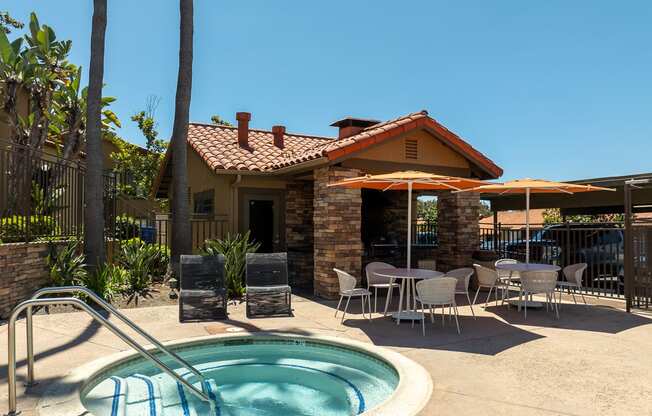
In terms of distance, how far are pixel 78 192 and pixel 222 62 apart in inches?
391

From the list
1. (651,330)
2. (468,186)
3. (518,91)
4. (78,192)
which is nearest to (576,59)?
(518,91)

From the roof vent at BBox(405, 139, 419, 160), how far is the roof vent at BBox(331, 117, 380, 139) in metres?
1.65

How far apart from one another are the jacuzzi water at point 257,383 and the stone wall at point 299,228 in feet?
22.6

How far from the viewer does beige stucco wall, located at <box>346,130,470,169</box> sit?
11.2m

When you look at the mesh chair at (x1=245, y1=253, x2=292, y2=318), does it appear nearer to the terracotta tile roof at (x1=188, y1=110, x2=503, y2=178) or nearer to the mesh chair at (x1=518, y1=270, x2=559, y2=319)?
the terracotta tile roof at (x1=188, y1=110, x2=503, y2=178)

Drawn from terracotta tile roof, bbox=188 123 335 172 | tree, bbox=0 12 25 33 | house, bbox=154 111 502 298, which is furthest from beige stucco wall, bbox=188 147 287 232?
tree, bbox=0 12 25 33

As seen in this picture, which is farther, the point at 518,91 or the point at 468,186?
the point at 518,91

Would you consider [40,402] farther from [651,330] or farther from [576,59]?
[576,59]

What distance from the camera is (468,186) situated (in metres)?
8.97

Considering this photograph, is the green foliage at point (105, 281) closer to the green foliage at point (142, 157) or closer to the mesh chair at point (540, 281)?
the mesh chair at point (540, 281)

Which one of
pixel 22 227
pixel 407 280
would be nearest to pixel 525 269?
pixel 407 280

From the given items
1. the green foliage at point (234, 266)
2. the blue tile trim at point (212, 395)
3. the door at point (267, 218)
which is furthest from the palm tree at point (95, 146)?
the blue tile trim at point (212, 395)

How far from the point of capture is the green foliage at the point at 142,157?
26.1m

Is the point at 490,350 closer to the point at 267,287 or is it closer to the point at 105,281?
the point at 267,287
